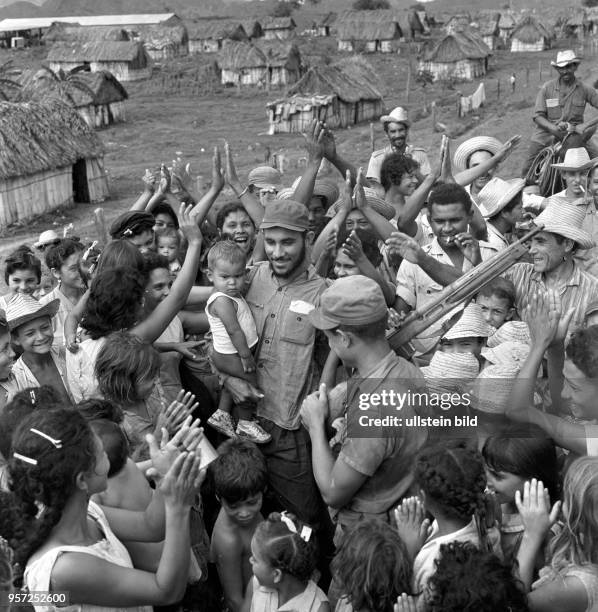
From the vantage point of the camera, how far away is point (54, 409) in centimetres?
290

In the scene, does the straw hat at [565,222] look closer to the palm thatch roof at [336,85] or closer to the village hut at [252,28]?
the palm thatch roof at [336,85]

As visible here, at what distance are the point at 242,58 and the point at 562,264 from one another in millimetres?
39363

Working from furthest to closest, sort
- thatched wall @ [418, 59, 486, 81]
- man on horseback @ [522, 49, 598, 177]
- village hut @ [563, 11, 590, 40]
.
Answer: village hut @ [563, 11, 590, 40]
thatched wall @ [418, 59, 486, 81]
man on horseback @ [522, 49, 598, 177]

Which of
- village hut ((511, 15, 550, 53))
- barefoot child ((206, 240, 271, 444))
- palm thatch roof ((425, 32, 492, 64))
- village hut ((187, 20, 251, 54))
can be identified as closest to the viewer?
barefoot child ((206, 240, 271, 444))

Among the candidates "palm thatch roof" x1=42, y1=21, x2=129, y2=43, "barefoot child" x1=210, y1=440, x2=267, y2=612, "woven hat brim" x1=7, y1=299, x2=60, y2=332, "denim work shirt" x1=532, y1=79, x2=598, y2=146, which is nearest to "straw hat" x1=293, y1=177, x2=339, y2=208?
"woven hat brim" x1=7, y1=299, x2=60, y2=332

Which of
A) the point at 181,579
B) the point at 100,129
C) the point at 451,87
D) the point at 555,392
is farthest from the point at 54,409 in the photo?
the point at 451,87

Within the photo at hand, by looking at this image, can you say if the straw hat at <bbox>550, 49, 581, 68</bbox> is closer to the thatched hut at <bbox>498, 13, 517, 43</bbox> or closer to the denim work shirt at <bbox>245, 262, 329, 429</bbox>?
the denim work shirt at <bbox>245, 262, 329, 429</bbox>

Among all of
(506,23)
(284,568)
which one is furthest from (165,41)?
(284,568)

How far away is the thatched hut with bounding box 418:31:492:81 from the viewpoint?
133ft

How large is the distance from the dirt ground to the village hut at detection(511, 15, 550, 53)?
2.79 metres

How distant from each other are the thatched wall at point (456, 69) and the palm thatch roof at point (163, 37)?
20.4 metres

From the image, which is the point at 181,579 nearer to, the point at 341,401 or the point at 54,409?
the point at 54,409

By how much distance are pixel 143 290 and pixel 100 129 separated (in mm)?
29889

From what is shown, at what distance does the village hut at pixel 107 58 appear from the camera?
44.9m
